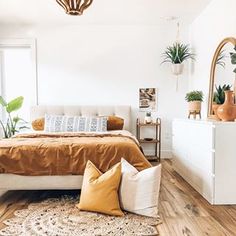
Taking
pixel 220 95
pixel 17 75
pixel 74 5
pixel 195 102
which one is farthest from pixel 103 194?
pixel 17 75

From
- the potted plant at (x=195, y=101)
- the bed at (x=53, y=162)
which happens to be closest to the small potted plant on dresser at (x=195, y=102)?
Result: the potted plant at (x=195, y=101)

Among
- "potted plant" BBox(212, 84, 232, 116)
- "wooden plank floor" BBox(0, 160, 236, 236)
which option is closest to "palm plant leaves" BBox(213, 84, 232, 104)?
"potted plant" BBox(212, 84, 232, 116)

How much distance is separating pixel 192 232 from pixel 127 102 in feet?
10.8

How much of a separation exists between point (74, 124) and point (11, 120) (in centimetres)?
139

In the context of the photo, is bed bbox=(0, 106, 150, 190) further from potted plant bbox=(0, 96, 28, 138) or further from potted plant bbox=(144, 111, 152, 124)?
potted plant bbox=(144, 111, 152, 124)

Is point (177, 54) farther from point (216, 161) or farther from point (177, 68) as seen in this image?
point (216, 161)

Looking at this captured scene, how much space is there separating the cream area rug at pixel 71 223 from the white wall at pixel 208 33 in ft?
7.88

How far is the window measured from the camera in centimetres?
519

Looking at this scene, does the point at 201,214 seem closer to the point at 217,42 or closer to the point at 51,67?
the point at 217,42

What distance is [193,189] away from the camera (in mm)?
3283

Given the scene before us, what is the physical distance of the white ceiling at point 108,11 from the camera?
13.5 ft

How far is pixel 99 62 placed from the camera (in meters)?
5.15

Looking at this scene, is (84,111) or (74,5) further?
(84,111)

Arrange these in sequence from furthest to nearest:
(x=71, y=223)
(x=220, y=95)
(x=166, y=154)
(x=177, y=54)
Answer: (x=166, y=154)
(x=177, y=54)
(x=220, y=95)
(x=71, y=223)
